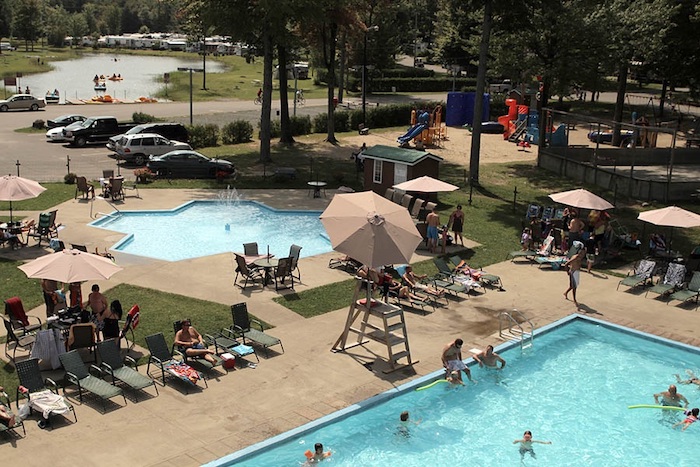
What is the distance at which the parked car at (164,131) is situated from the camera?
41344 millimetres

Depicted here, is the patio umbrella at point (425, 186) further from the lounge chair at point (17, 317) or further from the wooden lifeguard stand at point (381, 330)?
the lounge chair at point (17, 317)

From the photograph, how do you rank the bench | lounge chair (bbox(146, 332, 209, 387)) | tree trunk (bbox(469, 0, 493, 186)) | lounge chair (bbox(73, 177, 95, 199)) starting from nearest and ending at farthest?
lounge chair (bbox(146, 332, 209, 387))
lounge chair (bbox(73, 177, 95, 199))
tree trunk (bbox(469, 0, 493, 186))
the bench

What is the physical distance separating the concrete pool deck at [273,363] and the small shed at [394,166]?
611cm

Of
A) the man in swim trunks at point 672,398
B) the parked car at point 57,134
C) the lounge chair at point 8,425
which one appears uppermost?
the parked car at point 57,134

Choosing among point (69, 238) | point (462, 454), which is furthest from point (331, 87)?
point (462, 454)

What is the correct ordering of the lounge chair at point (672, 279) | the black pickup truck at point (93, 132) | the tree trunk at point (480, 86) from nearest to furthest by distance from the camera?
1. the lounge chair at point (672, 279)
2. the tree trunk at point (480, 86)
3. the black pickup truck at point (93, 132)

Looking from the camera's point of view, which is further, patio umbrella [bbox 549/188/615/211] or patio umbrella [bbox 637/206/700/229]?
patio umbrella [bbox 549/188/615/211]

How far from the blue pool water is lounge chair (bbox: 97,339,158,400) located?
9.32m

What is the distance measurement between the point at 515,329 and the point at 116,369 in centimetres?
989

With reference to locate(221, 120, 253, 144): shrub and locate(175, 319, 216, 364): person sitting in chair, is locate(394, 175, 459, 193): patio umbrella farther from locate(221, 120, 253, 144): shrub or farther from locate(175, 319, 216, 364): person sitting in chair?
locate(221, 120, 253, 144): shrub

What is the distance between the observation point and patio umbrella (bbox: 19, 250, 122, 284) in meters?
16.2

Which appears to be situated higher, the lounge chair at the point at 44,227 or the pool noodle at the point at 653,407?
the lounge chair at the point at 44,227

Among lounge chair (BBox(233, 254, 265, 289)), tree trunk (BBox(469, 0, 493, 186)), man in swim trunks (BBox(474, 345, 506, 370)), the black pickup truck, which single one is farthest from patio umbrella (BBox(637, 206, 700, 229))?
the black pickup truck

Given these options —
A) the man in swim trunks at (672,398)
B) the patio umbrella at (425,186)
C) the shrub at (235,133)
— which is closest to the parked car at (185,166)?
the shrub at (235,133)
